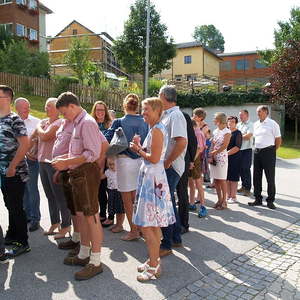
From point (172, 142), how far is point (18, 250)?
7.45 ft

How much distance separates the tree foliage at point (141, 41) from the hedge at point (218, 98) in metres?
3.18

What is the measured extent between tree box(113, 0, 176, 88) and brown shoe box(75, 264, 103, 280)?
69.9ft

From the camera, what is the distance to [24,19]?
34156 mm

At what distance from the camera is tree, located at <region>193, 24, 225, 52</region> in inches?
3696

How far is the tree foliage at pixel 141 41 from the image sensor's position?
23797mm

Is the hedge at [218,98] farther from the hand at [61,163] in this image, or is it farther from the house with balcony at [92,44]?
the hand at [61,163]

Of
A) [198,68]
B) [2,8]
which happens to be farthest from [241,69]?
[2,8]

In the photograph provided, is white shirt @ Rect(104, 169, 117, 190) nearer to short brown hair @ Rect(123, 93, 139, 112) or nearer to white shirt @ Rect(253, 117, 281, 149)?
short brown hair @ Rect(123, 93, 139, 112)

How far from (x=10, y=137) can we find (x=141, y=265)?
204cm

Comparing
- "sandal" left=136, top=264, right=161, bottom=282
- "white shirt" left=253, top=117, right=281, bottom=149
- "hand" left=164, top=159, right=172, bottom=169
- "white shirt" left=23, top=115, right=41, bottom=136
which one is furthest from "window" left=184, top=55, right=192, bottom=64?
"sandal" left=136, top=264, right=161, bottom=282

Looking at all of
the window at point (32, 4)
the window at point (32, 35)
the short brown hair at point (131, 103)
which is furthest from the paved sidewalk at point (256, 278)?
the window at point (32, 4)

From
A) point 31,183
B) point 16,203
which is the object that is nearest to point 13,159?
point 16,203

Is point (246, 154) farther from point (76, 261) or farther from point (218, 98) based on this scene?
point (218, 98)

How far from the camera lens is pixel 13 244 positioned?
4.50m
